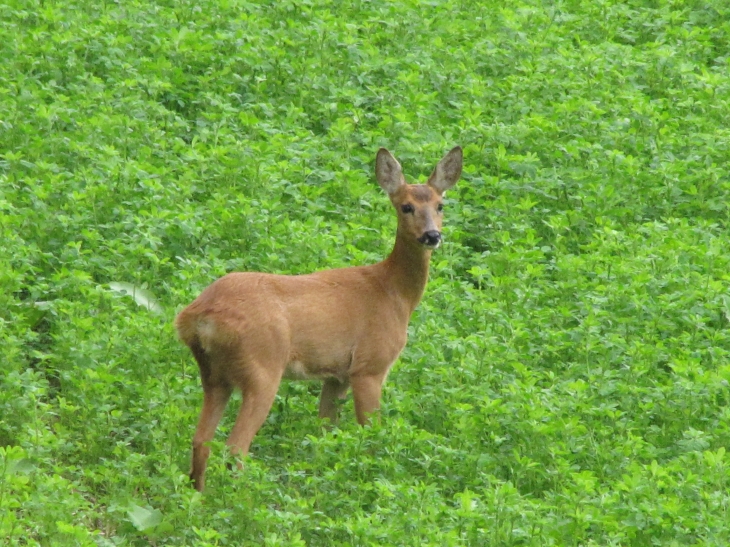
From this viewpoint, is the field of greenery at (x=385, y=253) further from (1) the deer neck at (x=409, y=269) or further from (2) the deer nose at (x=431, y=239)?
(2) the deer nose at (x=431, y=239)

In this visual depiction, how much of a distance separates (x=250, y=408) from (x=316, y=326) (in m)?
0.73

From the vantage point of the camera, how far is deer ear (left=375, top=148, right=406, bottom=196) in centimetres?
912

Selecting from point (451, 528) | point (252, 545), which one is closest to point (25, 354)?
point (252, 545)

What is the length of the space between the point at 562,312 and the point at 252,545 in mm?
3398

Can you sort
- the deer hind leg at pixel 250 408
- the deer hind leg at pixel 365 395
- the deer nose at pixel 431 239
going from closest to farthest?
the deer hind leg at pixel 250 408
the deer hind leg at pixel 365 395
the deer nose at pixel 431 239

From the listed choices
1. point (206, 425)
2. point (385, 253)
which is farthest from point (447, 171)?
point (206, 425)

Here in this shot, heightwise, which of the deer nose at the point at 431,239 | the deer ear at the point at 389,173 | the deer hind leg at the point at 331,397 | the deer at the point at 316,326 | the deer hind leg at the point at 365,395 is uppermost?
the deer ear at the point at 389,173

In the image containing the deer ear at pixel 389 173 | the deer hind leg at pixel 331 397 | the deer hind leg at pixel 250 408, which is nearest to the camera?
the deer hind leg at pixel 250 408

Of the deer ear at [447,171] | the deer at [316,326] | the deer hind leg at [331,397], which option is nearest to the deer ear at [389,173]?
the deer at [316,326]

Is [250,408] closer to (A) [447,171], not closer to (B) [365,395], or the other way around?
(B) [365,395]

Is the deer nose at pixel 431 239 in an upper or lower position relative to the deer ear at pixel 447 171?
lower

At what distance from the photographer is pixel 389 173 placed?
9172 mm

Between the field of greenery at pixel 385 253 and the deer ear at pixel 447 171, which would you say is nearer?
the field of greenery at pixel 385 253

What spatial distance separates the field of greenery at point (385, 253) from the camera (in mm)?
7020
